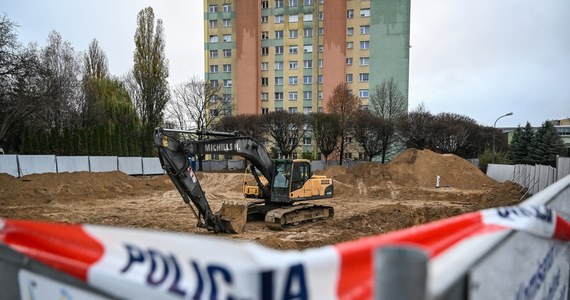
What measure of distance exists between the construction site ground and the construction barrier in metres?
8.61

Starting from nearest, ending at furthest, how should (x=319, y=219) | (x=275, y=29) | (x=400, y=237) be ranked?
(x=400, y=237)
(x=319, y=219)
(x=275, y=29)

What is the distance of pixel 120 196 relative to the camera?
23.4 meters

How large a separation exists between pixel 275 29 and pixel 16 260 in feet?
199

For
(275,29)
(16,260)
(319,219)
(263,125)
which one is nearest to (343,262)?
(16,260)

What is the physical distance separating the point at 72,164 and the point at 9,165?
14.9ft

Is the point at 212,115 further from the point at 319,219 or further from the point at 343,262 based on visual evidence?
the point at 343,262

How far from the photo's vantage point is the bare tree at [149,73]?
43.3 meters

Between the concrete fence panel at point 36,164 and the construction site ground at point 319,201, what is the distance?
6.12 ft

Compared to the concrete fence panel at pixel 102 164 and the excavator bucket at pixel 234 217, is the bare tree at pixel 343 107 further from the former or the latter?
the excavator bucket at pixel 234 217

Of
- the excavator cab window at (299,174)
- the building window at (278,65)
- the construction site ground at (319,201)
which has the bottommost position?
the construction site ground at (319,201)

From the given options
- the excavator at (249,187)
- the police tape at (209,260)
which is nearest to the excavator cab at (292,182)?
the excavator at (249,187)

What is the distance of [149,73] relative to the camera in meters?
43.3

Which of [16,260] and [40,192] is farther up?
[16,260]

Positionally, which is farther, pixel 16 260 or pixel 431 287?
pixel 16 260
